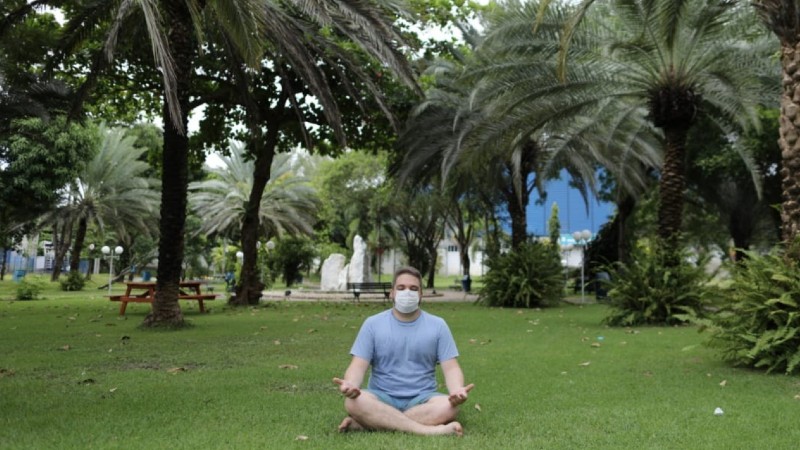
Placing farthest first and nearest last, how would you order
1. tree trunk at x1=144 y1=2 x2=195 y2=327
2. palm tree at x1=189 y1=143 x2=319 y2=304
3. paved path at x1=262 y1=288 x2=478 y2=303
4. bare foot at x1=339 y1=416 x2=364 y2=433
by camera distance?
palm tree at x1=189 y1=143 x2=319 y2=304, paved path at x1=262 y1=288 x2=478 y2=303, tree trunk at x1=144 y1=2 x2=195 y2=327, bare foot at x1=339 y1=416 x2=364 y2=433

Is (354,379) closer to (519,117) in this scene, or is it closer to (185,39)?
(185,39)

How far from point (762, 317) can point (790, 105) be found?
265 centimetres

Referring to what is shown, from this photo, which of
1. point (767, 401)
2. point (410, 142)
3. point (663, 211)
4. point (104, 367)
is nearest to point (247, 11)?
point (104, 367)

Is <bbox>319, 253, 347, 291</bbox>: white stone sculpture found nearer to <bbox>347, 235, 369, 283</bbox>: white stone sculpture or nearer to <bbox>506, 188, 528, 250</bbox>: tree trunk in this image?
<bbox>347, 235, 369, 283</bbox>: white stone sculpture

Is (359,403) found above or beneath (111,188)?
beneath

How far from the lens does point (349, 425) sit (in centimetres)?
471

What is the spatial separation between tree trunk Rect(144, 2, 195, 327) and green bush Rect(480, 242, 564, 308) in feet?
34.6

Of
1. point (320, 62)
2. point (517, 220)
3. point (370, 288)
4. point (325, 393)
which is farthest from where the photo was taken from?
point (370, 288)

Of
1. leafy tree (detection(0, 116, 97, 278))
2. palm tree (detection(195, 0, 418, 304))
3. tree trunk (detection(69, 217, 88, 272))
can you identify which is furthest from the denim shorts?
tree trunk (detection(69, 217, 88, 272))

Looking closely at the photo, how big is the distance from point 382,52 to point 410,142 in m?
10.3

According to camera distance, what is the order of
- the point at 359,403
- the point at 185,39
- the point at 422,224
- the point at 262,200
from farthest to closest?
the point at 262,200 → the point at 422,224 → the point at 185,39 → the point at 359,403

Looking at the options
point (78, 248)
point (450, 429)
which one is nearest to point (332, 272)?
point (78, 248)

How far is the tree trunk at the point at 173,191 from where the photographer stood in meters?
12.3

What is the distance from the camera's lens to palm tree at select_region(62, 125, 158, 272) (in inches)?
1527
